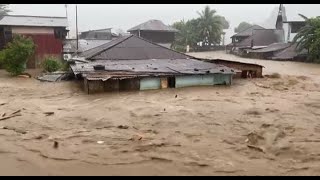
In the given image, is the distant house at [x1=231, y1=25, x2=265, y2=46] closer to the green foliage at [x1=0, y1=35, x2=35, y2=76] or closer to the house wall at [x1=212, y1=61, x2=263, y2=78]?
the house wall at [x1=212, y1=61, x2=263, y2=78]

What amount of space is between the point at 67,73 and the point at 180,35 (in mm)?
27617

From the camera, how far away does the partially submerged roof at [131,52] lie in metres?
21.0

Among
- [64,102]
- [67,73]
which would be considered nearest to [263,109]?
[64,102]

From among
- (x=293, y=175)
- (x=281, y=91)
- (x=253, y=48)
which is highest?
(x=253, y=48)

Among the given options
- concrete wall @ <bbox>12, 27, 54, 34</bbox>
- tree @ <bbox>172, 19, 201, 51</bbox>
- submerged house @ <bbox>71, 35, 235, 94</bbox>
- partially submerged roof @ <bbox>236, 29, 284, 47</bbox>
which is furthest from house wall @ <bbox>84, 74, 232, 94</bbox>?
tree @ <bbox>172, 19, 201, 51</bbox>

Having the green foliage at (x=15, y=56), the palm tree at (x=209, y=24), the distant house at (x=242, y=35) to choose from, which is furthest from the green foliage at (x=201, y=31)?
the green foliage at (x=15, y=56)

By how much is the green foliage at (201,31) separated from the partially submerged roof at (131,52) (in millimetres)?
19469

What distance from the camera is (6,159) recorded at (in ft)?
25.6

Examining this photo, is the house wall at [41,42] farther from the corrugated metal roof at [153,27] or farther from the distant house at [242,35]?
the distant house at [242,35]

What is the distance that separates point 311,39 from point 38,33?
869 inches

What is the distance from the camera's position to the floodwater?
292 inches

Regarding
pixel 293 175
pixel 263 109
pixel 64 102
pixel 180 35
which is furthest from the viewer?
pixel 180 35

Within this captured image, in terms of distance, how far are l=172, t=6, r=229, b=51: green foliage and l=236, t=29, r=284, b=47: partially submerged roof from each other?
376cm

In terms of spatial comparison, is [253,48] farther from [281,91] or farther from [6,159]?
[6,159]
